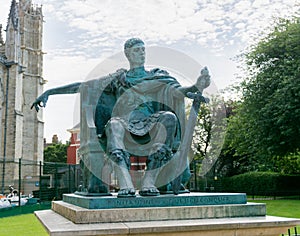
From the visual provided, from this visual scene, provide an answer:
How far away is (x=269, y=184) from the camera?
32562mm

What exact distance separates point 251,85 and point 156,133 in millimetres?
22538

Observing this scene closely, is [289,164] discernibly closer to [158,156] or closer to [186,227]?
[158,156]

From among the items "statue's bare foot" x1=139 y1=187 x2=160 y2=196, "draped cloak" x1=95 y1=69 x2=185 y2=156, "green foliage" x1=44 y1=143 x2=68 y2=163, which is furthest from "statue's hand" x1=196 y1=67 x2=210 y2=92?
"green foliage" x1=44 y1=143 x2=68 y2=163

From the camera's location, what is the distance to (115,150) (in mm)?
5047

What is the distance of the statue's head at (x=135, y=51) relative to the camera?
6035 mm

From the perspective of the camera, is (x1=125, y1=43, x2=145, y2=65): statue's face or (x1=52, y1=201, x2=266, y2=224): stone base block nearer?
(x1=52, y1=201, x2=266, y2=224): stone base block

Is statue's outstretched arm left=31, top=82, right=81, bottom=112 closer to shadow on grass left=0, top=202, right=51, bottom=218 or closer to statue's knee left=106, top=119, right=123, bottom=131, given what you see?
statue's knee left=106, top=119, right=123, bottom=131

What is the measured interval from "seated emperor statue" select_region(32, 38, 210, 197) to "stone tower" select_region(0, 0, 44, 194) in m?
29.2

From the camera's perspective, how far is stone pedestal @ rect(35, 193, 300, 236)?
420 centimetres

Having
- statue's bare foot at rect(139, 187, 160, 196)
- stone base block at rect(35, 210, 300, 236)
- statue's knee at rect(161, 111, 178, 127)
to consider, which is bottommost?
stone base block at rect(35, 210, 300, 236)

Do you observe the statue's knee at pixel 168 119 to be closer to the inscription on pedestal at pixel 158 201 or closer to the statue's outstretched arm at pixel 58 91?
the inscription on pedestal at pixel 158 201

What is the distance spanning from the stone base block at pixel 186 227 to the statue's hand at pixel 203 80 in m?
1.90

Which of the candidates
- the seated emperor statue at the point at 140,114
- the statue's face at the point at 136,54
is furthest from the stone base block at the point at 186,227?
the statue's face at the point at 136,54

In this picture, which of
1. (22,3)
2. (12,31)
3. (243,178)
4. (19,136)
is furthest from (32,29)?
(243,178)
